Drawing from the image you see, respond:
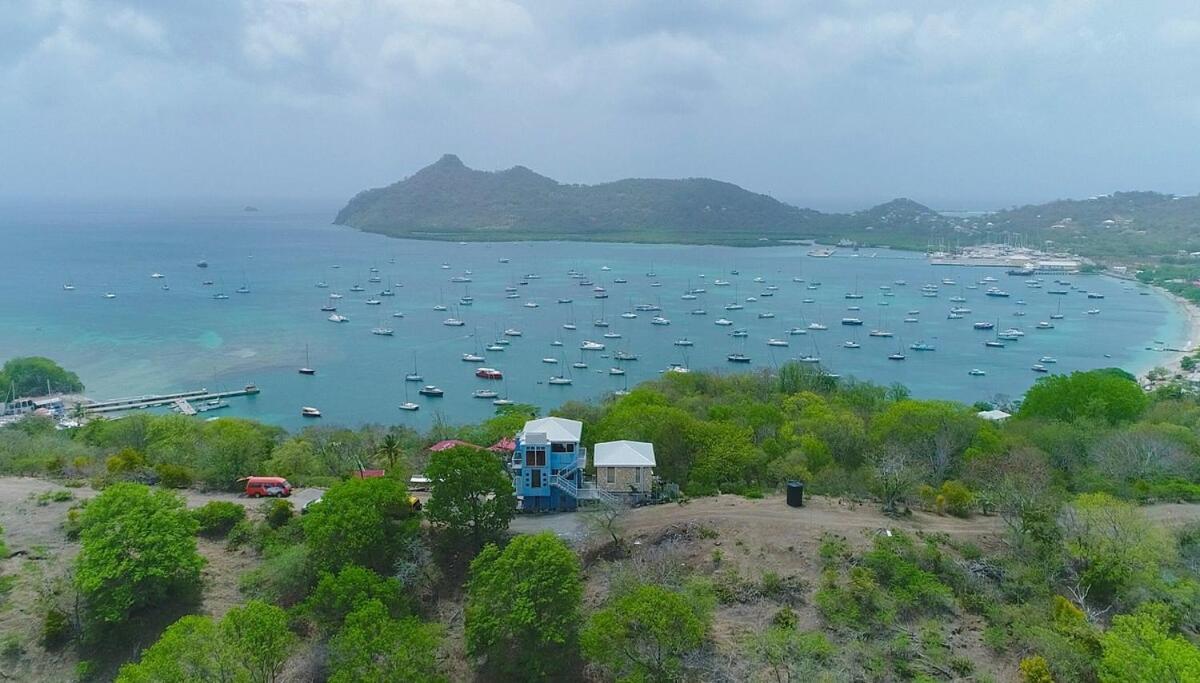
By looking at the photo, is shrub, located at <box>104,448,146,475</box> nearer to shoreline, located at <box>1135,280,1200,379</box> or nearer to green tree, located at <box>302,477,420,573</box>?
green tree, located at <box>302,477,420,573</box>

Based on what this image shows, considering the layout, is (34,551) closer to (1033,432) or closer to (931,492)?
(931,492)

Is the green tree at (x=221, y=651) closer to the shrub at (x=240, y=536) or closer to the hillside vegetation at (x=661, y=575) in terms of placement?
the hillside vegetation at (x=661, y=575)

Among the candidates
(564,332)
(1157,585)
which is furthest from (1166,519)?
(564,332)

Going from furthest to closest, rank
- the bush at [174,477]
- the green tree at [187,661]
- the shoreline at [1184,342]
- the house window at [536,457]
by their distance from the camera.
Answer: the shoreline at [1184,342], the bush at [174,477], the house window at [536,457], the green tree at [187,661]

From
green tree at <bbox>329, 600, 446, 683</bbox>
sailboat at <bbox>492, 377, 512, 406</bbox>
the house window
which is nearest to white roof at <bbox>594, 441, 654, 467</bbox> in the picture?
the house window

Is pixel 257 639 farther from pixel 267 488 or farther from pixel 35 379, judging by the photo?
pixel 35 379

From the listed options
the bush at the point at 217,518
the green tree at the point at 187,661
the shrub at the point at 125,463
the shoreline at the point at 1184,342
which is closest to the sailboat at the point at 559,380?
the shrub at the point at 125,463
